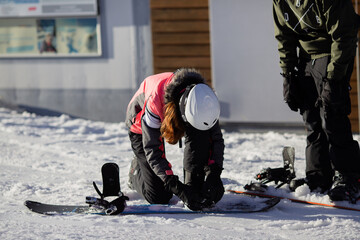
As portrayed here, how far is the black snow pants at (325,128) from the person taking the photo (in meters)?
5.30

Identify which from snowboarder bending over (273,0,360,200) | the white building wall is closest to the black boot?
snowboarder bending over (273,0,360,200)

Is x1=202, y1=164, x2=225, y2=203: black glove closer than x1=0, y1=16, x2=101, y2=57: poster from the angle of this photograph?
Yes

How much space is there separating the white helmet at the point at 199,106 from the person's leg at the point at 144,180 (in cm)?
82

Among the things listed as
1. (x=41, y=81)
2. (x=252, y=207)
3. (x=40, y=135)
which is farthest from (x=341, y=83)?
(x=41, y=81)

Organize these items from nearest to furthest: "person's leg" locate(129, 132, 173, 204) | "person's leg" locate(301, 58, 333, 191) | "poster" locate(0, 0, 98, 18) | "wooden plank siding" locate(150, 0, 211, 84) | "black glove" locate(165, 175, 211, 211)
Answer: "black glove" locate(165, 175, 211, 211) → "person's leg" locate(129, 132, 173, 204) → "person's leg" locate(301, 58, 333, 191) → "wooden plank siding" locate(150, 0, 211, 84) → "poster" locate(0, 0, 98, 18)

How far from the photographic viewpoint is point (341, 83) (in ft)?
17.1

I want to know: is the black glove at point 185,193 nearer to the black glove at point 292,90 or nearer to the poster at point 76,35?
the black glove at point 292,90

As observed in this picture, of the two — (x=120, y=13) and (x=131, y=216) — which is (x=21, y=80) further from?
(x=131, y=216)

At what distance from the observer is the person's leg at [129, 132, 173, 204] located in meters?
A: 5.41

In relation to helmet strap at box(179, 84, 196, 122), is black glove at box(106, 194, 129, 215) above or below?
below

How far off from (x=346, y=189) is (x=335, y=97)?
0.75m

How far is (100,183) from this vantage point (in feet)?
20.6

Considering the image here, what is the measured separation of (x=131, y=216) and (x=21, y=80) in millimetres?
5871

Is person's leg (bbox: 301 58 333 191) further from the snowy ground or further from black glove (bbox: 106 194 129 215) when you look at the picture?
black glove (bbox: 106 194 129 215)
